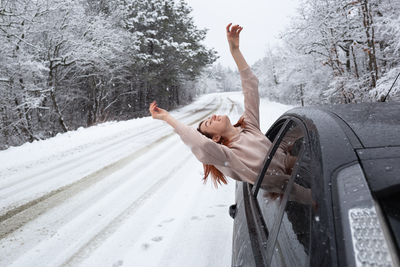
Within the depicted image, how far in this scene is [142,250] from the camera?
2.52 m

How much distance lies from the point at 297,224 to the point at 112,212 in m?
3.08

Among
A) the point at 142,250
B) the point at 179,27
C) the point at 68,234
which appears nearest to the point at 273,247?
the point at 142,250

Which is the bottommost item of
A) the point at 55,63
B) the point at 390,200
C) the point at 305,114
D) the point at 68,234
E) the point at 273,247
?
the point at 68,234

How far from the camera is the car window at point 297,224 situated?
811 millimetres

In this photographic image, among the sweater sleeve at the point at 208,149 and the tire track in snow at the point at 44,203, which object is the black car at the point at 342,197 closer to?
the sweater sleeve at the point at 208,149

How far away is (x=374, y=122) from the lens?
0.92m

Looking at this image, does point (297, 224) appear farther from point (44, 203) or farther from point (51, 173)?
point (51, 173)

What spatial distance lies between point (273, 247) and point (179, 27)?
76.1ft

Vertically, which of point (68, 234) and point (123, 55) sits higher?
point (123, 55)

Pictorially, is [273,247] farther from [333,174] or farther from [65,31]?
[65,31]

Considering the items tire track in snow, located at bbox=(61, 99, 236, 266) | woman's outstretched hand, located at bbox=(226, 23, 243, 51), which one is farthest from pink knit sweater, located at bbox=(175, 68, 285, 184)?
tire track in snow, located at bbox=(61, 99, 236, 266)

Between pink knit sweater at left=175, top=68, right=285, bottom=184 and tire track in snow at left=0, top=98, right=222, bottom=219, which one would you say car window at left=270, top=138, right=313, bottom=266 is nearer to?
pink knit sweater at left=175, top=68, right=285, bottom=184

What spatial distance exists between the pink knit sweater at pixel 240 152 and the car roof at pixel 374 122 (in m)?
0.53

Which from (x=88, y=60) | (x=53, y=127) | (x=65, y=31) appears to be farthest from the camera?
(x=53, y=127)
